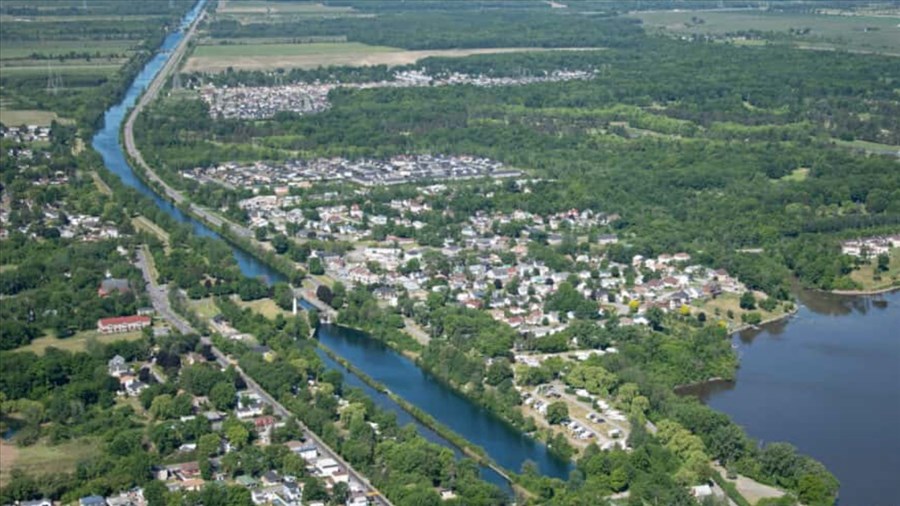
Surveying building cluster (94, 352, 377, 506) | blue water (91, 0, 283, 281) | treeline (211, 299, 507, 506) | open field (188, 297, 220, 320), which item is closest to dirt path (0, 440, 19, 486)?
building cluster (94, 352, 377, 506)

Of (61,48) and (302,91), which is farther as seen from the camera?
(61,48)

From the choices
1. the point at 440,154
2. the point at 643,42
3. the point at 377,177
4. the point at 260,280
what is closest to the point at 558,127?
the point at 440,154

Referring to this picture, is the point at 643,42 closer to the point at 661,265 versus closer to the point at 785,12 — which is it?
the point at 785,12

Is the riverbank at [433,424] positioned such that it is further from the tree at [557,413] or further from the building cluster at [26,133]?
the building cluster at [26,133]

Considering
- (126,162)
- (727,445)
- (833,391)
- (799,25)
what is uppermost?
(799,25)

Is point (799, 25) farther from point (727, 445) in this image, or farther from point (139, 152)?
point (727, 445)

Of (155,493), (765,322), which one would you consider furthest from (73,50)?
(155,493)
